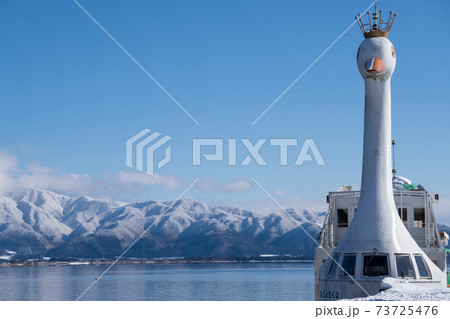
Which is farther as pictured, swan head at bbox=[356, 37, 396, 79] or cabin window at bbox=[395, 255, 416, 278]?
swan head at bbox=[356, 37, 396, 79]

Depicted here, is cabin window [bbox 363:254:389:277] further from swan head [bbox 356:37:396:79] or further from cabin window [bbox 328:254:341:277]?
swan head [bbox 356:37:396:79]

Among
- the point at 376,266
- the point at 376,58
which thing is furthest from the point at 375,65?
the point at 376,266

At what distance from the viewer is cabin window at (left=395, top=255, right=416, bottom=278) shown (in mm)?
30344

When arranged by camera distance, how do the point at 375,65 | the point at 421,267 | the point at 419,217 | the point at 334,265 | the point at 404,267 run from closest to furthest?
1. the point at 404,267
2. the point at 421,267
3. the point at 375,65
4. the point at 334,265
5. the point at 419,217

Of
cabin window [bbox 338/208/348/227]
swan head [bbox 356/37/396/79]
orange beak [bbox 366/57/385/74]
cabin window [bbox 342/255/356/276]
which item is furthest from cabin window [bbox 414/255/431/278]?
cabin window [bbox 338/208/348/227]

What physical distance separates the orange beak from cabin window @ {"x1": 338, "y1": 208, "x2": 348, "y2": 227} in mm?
12515

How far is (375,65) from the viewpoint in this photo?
31.7m

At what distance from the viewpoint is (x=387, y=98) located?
32375 millimetres

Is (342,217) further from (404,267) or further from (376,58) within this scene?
(376,58)

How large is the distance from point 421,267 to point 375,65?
9.58m

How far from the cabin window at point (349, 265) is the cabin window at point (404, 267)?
75.8 inches

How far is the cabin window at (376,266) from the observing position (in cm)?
3033
